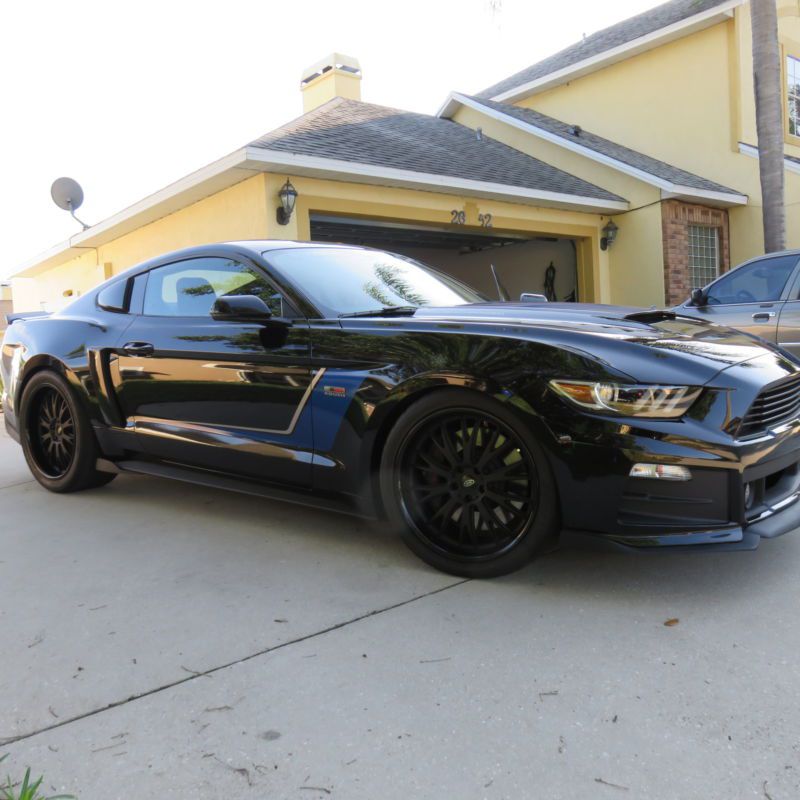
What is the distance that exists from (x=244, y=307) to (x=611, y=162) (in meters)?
11.7

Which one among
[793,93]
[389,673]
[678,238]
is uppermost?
[793,93]

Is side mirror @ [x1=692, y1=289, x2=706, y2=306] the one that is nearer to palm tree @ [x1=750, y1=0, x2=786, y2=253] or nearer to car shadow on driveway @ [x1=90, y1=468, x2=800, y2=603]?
car shadow on driveway @ [x1=90, y1=468, x2=800, y2=603]

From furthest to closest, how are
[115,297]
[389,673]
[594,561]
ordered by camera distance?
[115,297] → [594,561] → [389,673]

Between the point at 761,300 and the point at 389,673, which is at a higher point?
the point at 761,300

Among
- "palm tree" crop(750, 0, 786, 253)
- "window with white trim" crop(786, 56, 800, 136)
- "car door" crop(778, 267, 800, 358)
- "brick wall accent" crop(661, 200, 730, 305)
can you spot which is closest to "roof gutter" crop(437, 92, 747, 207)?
"brick wall accent" crop(661, 200, 730, 305)

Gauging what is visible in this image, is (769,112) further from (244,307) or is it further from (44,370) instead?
(44,370)

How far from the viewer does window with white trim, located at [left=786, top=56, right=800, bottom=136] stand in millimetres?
15156

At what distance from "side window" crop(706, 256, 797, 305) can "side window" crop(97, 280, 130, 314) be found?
17.2 ft

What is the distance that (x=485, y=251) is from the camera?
56.1 feet

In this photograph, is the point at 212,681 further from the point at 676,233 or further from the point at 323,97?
the point at 323,97

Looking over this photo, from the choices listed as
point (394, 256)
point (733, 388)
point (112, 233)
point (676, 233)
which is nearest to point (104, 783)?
point (733, 388)

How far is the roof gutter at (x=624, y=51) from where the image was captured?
13602 millimetres

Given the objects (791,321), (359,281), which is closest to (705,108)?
(791,321)

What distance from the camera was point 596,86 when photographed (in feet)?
53.2
